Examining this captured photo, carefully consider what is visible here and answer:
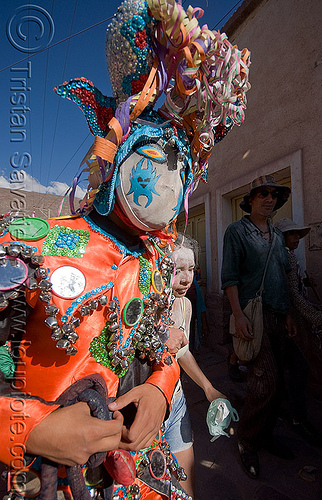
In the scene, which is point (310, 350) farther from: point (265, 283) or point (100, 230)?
point (100, 230)

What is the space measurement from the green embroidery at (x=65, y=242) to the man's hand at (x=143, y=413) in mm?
508

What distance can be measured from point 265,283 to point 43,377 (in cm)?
190

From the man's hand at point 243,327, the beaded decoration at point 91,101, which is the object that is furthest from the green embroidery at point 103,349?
the man's hand at point 243,327

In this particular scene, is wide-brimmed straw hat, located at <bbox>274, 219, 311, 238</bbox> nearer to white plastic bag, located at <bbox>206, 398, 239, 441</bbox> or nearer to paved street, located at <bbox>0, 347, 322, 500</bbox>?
paved street, located at <bbox>0, 347, 322, 500</bbox>

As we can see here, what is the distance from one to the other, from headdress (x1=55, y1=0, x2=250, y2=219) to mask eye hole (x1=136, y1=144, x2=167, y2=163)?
2.4 inches

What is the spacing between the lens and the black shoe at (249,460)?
1965 millimetres

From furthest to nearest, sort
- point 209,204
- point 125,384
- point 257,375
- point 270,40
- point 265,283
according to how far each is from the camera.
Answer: point 209,204 → point 270,40 → point 265,283 → point 257,375 → point 125,384

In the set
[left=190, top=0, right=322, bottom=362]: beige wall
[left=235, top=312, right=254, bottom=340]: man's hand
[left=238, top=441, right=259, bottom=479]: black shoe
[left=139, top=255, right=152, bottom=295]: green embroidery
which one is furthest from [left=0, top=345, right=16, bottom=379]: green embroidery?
[left=190, top=0, right=322, bottom=362]: beige wall

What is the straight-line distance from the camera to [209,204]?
4805 millimetres

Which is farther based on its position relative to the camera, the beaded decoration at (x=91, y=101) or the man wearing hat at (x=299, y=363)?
the man wearing hat at (x=299, y=363)

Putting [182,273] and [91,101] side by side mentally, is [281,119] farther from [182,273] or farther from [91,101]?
[91,101]

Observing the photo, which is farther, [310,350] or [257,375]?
[310,350]

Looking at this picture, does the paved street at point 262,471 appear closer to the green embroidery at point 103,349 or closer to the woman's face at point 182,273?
the woman's face at point 182,273

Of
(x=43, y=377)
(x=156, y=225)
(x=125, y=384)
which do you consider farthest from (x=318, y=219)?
(x=43, y=377)
